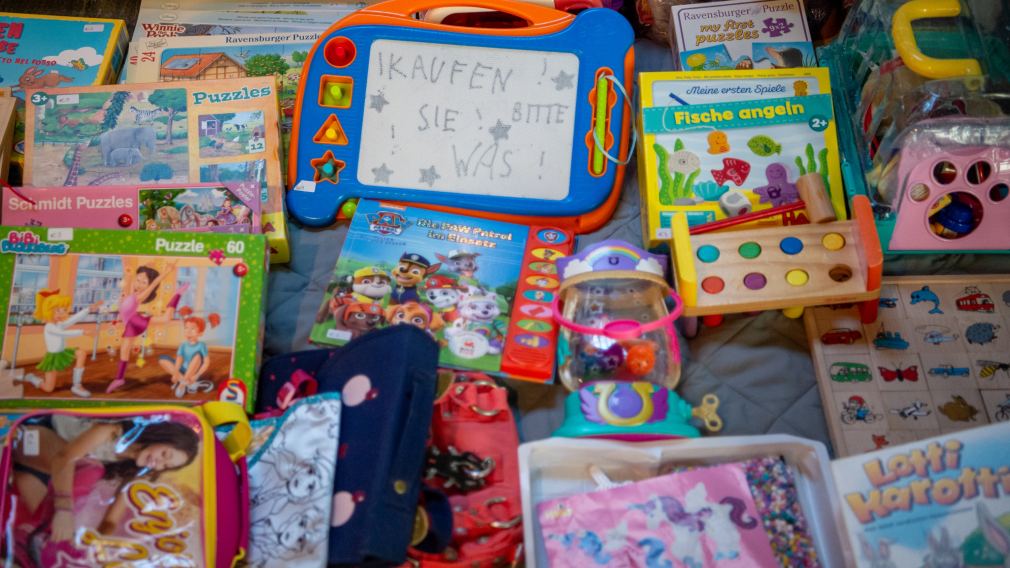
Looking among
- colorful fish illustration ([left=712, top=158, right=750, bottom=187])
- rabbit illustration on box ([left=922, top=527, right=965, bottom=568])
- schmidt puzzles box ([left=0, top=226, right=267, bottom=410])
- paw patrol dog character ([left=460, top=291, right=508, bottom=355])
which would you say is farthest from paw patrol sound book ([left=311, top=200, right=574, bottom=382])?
rabbit illustration on box ([left=922, top=527, right=965, bottom=568])

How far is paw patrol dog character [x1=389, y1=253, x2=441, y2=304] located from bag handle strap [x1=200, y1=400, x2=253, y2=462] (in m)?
0.29

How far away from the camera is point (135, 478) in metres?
0.94

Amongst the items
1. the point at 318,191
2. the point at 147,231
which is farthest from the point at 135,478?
the point at 318,191

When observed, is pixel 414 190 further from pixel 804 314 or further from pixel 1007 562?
pixel 1007 562

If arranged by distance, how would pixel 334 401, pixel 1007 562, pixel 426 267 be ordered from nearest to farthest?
pixel 1007 562
pixel 334 401
pixel 426 267

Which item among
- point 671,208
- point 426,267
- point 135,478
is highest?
point 671,208

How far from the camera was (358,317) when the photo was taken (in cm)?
125

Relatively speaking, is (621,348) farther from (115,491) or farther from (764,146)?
(115,491)

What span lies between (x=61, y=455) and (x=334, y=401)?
284mm

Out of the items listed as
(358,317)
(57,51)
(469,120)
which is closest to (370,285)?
(358,317)

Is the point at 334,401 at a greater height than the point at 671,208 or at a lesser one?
lesser

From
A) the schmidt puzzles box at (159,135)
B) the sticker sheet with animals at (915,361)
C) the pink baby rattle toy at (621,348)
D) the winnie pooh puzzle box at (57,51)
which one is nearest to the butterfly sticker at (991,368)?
the sticker sheet with animals at (915,361)

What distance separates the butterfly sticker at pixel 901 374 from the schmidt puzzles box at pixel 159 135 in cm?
82

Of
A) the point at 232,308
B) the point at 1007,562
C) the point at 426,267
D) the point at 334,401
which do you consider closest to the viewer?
the point at 1007,562
